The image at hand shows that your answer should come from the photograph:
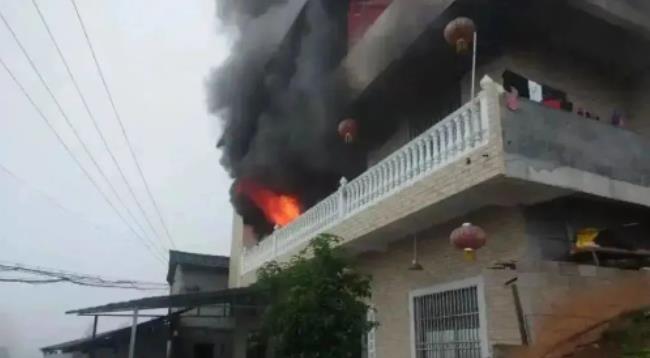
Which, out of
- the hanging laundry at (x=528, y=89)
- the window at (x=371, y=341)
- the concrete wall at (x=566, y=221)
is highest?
the hanging laundry at (x=528, y=89)

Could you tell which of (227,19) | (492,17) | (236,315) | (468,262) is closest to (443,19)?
(492,17)

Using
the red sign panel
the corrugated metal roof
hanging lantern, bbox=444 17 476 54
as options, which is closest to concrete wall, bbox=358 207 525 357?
hanging lantern, bbox=444 17 476 54

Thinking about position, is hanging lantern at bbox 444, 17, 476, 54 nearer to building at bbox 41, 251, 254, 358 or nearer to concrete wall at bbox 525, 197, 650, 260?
concrete wall at bbox 525, 197, 650, 260

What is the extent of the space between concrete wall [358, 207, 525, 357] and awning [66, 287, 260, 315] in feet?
10.8

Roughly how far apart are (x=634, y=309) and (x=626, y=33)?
15.5 ft

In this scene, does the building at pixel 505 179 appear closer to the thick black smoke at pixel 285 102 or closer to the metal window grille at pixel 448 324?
the metal window grille at pixel 448 324

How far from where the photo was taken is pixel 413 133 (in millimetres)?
10602

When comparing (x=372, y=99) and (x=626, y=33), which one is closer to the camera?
(x=626, y=33)

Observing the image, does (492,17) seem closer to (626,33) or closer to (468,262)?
(626,33)

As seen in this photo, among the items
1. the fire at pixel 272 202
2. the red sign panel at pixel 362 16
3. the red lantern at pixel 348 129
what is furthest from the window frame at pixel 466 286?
the fire at pixel 272 202

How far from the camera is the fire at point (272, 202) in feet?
52.5

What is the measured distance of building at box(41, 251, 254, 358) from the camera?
1588 cm

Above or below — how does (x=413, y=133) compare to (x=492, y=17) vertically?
below

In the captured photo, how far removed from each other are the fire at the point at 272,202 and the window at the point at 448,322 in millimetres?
7861
